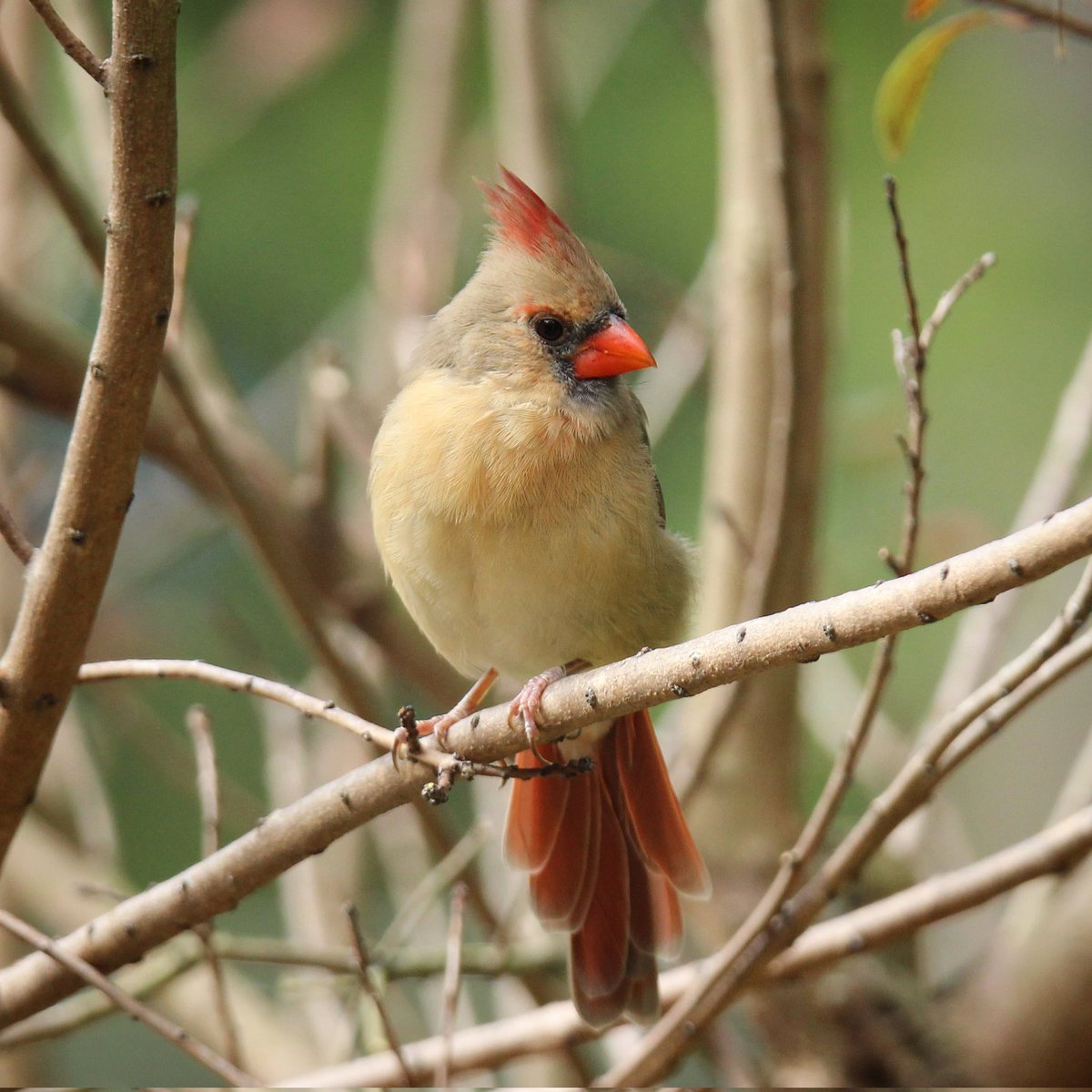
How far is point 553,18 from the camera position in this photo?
395cm

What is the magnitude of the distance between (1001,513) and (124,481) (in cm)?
278

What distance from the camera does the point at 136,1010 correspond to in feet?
4.50

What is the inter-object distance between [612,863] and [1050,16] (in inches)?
46.9

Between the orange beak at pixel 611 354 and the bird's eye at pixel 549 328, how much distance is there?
0.04 metres

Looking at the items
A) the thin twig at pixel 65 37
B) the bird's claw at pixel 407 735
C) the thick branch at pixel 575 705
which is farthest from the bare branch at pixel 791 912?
the thin twig at pixel 65 37

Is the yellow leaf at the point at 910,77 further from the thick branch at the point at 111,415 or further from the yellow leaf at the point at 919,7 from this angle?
the thick branch at the point at 111,415

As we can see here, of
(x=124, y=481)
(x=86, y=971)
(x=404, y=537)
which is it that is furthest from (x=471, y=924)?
(x=124, y=481)

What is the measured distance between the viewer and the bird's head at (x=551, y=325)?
1.82 meters

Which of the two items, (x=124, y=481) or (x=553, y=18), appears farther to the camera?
(x=553, y=18)

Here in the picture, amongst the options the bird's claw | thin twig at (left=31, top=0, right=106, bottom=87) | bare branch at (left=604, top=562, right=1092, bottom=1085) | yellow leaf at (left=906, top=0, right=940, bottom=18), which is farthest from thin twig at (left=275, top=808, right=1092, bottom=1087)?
thin twig at (left=31, top=0, right=106, bottom=87)

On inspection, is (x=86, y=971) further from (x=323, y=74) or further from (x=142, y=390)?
(x=323, y=74)

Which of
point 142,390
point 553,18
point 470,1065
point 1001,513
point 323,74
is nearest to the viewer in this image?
point 142,390

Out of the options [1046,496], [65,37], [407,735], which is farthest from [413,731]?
[1046,496]

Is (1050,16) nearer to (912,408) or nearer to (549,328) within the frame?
(912,408)
